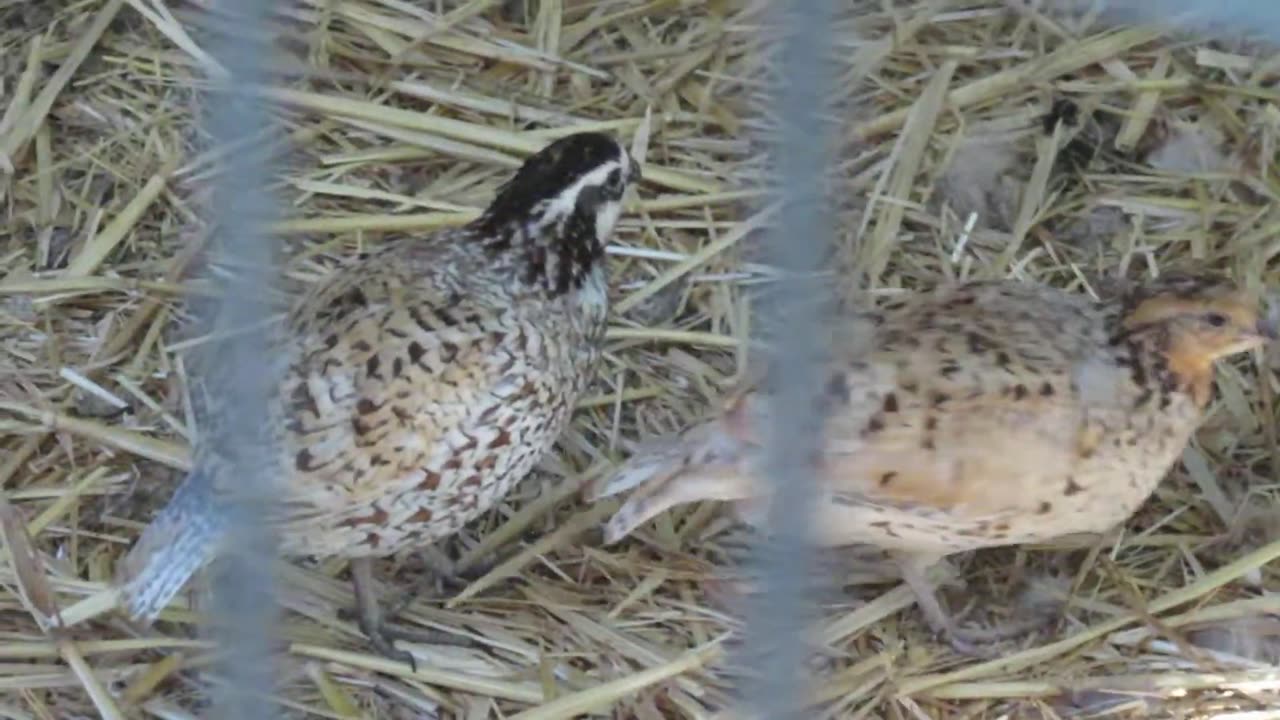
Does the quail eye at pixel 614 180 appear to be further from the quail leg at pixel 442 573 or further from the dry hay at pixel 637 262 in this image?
the quail leg at pixel 442 573

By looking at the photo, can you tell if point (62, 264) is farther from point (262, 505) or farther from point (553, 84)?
point (262, 505)

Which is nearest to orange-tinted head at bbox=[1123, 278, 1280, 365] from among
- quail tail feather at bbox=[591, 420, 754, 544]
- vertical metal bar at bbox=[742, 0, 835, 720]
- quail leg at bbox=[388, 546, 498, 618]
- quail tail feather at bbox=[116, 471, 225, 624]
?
quail tail feather at bbox=[591, 420, 754, 544]

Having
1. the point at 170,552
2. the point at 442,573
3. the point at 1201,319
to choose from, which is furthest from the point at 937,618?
the point at 170,552

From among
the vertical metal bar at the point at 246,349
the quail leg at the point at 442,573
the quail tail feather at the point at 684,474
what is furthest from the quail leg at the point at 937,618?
the vertical metal bar at the point at 246,349

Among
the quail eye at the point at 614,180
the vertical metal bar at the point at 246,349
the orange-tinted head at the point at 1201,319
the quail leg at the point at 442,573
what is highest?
the vertical metal bar at the point at 246,349

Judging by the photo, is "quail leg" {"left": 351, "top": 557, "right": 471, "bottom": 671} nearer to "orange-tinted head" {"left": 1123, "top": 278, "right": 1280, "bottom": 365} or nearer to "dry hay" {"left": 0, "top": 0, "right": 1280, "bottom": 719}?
"dry hay" {"left": 0, "top": 0, "right": 1280, "bottom": 719}

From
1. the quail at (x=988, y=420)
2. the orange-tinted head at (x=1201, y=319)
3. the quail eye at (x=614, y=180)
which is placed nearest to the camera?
the quail at (x=988, y=420)

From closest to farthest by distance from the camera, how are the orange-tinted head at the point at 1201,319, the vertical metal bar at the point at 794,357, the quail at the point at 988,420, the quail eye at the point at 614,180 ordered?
the vertical metal bar at the point at 794,357
the quail at the point at 988,420
the orange-tinted head at the point at 1201,319
the quail eye at the point at 614,180
